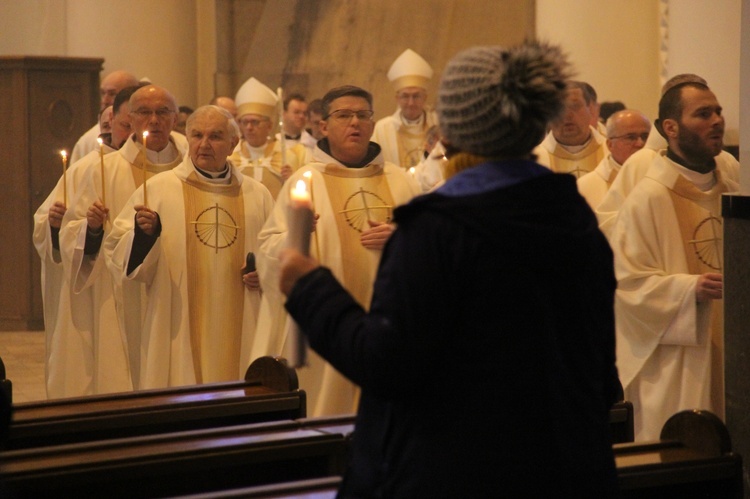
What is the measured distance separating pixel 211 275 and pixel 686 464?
3853 millimetres

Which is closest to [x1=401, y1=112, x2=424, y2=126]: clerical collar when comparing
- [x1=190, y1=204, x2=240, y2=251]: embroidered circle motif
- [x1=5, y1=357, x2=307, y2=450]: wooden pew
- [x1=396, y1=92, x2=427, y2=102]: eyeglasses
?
[x1=396, y1=92, x2=427, y2=102]: eyeglasses

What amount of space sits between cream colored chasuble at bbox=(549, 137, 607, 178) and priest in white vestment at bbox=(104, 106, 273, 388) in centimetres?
216

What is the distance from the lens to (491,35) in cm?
1322

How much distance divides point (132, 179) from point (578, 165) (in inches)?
113

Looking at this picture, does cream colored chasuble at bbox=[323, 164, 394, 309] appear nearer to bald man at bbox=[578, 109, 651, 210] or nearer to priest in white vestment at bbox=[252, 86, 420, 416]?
priest in white vestment at bbox=[252, 86, 420, 416]

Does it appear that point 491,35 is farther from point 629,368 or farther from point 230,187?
point 629,368

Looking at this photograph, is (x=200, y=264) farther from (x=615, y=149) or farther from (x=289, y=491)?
(x=289, y=491)

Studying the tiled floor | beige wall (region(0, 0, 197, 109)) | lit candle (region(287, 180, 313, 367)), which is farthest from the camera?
beige wall (region(0, 0, 197, 109))

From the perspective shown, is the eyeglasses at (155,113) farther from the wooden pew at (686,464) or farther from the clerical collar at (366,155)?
the wooden pew at (686,464)

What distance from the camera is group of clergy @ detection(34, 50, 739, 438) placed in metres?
5.80

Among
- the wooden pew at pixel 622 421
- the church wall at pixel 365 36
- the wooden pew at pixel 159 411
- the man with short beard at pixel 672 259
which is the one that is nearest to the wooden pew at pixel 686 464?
the wooden pew at pixel 622 421

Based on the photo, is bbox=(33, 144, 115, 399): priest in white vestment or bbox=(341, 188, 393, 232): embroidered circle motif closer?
bbox=(341, 188, 393, 232): embroidered circle motif

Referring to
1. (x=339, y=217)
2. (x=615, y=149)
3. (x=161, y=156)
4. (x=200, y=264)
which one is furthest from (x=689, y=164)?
(x=161, y=156)

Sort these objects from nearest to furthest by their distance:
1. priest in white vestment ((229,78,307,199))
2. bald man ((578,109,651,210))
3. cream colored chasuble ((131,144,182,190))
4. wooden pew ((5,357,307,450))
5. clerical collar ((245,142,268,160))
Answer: wooden pew ((5,357,307,450)) < bald man ((578,109,651,210)) < cream colored chasuble ((131,144,182,190)) < priest in white vestment ((229,78,307,199)) < clerical collar ((245,142,268,160))
